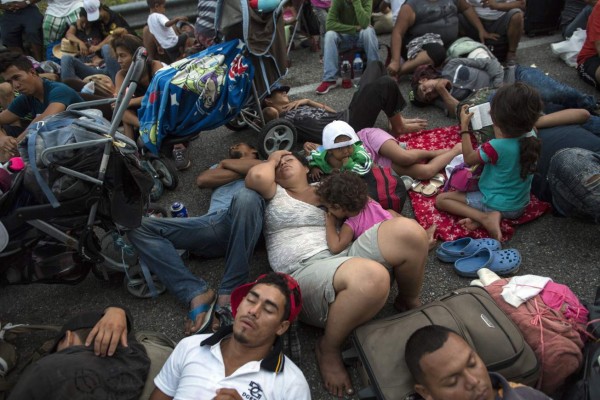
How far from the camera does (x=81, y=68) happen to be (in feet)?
19.2

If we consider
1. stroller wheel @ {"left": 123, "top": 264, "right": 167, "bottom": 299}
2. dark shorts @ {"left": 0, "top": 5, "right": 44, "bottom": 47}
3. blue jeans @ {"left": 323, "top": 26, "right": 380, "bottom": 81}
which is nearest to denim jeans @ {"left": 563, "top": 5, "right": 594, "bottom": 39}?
blue jeans @ {"left": 323, "top": 26, "right": 380, "bottom": 81}

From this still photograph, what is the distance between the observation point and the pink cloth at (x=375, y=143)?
3.44 m

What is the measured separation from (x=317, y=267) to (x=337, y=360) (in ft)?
1.55

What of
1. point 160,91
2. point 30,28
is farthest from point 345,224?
point 30,28

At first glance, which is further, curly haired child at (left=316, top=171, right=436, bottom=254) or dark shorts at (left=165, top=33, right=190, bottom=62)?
dark shorts at (left=165, top=33, right=190, bottom=62)

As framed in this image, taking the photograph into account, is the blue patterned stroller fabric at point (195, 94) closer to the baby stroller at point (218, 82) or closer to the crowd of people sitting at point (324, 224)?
the baby stroller at point (218, 82)

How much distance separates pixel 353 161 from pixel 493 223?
1.01m

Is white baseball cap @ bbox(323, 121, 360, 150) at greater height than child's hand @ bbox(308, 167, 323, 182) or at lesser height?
greater

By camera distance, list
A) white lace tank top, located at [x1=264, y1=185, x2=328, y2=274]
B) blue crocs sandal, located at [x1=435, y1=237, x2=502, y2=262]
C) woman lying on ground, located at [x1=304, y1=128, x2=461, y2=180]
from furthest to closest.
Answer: woman lying on ground, located at [x1=304, y1=128, x2=461, y2=180], blue crocs sandal, located at [x1=435, y1=237, x2=502, y2=262], white lace tank top, located at [x1=264, y1=185, x2=328, y2=274]

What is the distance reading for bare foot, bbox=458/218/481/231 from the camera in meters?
2.98

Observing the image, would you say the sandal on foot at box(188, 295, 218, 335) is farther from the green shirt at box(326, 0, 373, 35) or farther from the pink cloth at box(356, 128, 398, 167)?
the green shirt at box(326, 0, 373, 35)

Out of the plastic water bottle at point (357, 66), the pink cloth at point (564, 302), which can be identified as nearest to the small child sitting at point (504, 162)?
the pink cloth at point (564, 302)

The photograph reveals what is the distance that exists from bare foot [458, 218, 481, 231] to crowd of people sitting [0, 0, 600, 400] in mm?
33

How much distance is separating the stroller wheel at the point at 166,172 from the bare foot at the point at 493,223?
2.55 metres
